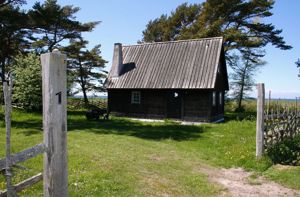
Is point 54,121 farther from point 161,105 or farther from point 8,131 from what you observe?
point 161,105

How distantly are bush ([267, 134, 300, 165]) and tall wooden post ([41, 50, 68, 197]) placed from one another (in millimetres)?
8152

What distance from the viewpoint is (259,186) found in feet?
25.3

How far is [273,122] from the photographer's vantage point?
11172 millimetres

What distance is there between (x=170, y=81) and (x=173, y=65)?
1697 millimetres

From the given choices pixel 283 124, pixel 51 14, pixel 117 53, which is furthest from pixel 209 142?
pixel 51 14

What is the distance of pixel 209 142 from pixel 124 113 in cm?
1270

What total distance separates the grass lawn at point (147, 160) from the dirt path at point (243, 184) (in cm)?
28

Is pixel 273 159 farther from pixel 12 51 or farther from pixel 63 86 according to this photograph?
pixel 12 51

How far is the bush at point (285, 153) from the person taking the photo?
33.9 feet

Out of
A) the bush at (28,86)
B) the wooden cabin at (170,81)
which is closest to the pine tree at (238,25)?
the wooden cabin at (170,81)

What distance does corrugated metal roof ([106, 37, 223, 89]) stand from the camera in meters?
21.8

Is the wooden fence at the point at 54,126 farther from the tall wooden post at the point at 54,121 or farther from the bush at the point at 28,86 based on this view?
the bush at the point at 28,86

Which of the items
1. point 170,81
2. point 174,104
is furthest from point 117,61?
point 174,104

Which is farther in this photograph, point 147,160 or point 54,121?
point 147,160
